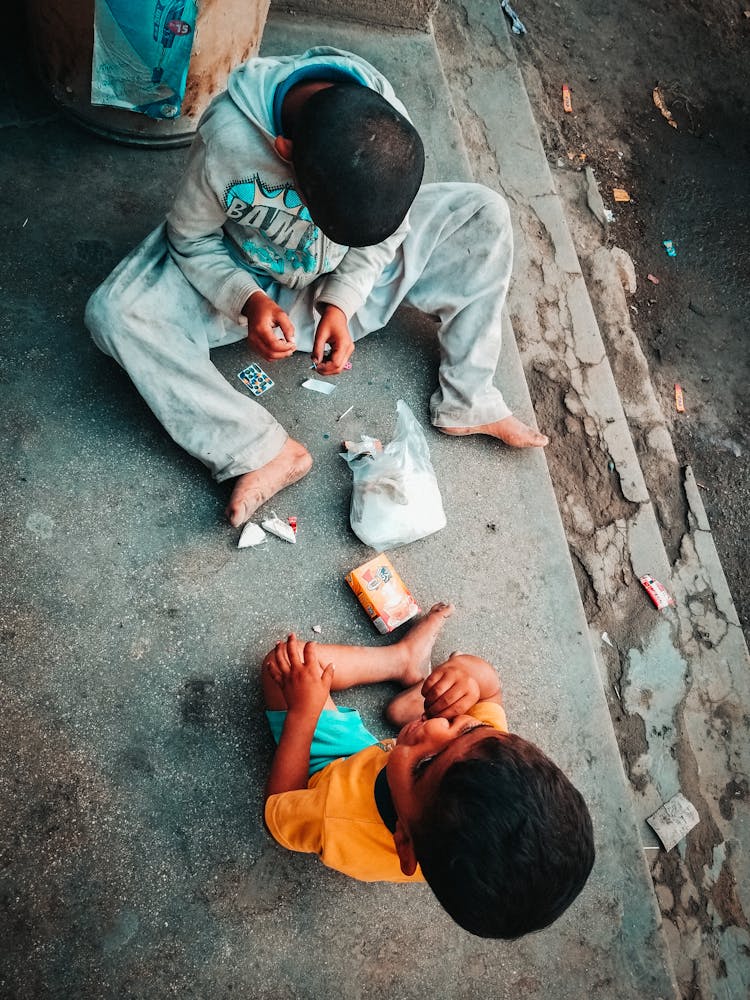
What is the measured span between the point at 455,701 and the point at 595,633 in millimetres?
967

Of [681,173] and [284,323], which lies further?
[681,173]

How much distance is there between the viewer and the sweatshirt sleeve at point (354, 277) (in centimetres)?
203

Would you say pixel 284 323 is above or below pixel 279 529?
above

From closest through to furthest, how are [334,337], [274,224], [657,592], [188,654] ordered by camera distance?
1. [188,654]
2. [274,224]
3. [334,337]
4. [657,592]

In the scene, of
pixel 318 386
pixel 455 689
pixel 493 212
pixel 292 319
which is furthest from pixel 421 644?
pixel 493 212

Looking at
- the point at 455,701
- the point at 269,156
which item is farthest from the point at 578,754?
the point at 269,156

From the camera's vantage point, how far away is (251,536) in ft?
6.48

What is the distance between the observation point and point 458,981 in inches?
67.2

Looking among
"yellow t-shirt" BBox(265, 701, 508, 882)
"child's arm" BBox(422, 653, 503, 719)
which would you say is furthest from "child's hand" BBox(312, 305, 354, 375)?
"yellow t-shirt" BBox(265, 701, 508, 882)

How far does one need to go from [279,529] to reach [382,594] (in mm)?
306

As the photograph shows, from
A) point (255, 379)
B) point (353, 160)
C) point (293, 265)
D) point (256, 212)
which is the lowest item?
point (255, 379)

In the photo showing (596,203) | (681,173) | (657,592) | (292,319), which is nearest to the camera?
(292,319)

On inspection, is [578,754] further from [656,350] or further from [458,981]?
[656,350]

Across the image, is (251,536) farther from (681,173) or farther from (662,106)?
(662,106)
